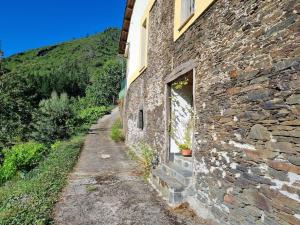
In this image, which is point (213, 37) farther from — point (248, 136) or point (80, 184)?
point (80, 184)

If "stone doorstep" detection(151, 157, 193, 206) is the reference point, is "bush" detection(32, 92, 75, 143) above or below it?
above

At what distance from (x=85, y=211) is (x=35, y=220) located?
1.01m

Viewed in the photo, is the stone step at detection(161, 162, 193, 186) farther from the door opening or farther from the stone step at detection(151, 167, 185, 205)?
the door opening

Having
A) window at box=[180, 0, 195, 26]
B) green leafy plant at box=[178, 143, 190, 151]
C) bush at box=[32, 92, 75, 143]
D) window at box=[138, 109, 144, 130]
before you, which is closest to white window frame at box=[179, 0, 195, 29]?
window at box=[180, 0, 195, 26]

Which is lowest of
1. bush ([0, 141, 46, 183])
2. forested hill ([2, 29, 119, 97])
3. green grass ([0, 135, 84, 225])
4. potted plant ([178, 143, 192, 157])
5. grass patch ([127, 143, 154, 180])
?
bush ([0, 141, 46, 183])

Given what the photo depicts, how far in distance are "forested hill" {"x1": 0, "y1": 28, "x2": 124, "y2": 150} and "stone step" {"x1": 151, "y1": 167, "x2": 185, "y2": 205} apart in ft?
23.1

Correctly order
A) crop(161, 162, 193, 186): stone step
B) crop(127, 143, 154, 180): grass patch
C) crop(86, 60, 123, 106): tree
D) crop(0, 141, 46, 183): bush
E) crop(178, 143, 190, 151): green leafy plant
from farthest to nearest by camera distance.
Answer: crop(86, 60, 123, 106): tree → crop(0, 141, 46, 183): bush → crop(127, 143, 154, 180): grass patch → crop(178, 143, 190, 151): green leafy plant → crop(161, 162, 193, 186): stone step

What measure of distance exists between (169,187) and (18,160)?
9.50 metres

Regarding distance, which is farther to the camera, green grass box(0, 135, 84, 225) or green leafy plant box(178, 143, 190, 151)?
green leafy plant box(178, 143, 190, 151)

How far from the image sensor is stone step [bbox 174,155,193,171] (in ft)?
22.4

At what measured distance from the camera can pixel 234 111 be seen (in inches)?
183

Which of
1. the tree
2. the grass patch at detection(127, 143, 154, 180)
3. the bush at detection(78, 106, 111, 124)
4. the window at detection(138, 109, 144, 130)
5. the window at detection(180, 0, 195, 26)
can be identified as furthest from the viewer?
the tree

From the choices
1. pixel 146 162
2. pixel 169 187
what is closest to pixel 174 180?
pixel 169 187

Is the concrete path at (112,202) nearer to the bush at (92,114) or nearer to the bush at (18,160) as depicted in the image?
the bush at (18,160)
